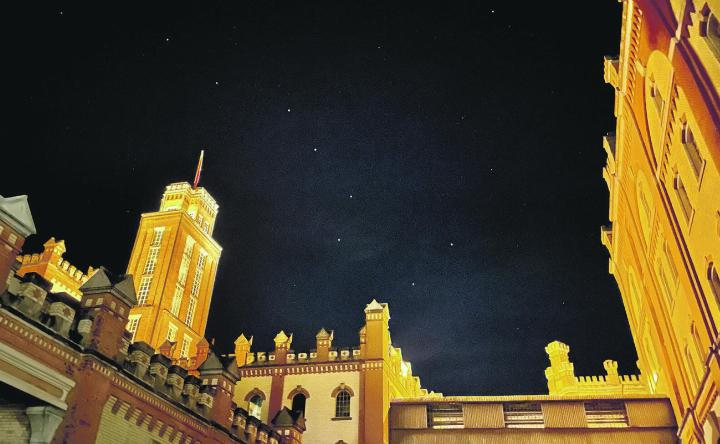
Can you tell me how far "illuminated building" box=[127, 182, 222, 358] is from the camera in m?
49.9

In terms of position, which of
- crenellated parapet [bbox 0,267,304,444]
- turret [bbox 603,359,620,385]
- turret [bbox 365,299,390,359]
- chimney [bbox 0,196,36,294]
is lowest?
crenellated parapet [bbox 0,267,304,444]

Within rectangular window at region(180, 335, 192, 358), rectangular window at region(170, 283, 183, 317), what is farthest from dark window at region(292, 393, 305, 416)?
rectangular window at region(170, 283, 183, 317)

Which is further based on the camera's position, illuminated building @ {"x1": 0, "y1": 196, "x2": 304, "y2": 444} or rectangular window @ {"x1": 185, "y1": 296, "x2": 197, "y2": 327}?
rectangular window @ {"x1": 185, "y1": 296, "x2": 197, "y2": 327}

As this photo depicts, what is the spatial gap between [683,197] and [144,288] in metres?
46.6

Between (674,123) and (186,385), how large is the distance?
19.3 meters

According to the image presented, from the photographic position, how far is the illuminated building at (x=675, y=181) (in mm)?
16344

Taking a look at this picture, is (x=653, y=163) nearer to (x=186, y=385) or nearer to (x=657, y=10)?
(x=657, y=10)

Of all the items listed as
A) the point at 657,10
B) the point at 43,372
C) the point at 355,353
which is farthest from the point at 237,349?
the point at 657,10

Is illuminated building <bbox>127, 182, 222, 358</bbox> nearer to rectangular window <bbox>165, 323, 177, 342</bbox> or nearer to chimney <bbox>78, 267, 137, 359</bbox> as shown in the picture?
rectangular window <bbox>165, 323, 177, 342</bbox>

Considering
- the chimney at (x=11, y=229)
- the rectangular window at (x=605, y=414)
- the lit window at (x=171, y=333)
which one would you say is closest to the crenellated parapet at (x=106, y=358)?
the chimney at (x=11, y=229)

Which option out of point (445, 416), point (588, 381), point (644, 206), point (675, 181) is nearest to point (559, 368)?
point (588, 381)

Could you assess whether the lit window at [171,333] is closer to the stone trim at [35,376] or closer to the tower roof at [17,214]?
the stone trim at [35,376]

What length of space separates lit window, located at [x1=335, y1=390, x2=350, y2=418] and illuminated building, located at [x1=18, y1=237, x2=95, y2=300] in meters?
24.9

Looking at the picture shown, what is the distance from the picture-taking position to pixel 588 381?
161 feet
